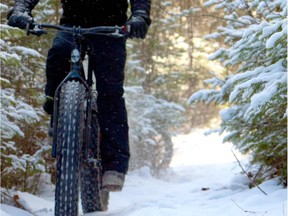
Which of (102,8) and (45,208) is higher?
(102,8)

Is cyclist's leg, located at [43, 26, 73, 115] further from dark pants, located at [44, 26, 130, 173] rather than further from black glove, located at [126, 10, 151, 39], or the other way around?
black glove, located at [126, 10, 151, 39]

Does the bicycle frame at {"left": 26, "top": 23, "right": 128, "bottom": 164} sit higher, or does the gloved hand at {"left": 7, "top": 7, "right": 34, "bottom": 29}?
the gloved hand at {"left": 7, "top": 7, "right": 34, "bottom": 29}

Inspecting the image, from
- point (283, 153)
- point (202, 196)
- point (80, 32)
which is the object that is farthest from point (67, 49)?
point (202, 196)

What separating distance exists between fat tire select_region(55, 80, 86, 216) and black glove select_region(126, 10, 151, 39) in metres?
0.54

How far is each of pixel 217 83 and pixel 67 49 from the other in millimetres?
2080

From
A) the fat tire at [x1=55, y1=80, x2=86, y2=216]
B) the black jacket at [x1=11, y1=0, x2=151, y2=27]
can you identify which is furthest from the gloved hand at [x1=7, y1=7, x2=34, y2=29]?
Answer: the fat tire at [x1=55, y1=80, x2=86, y2=216]

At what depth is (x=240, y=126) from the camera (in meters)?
4.15

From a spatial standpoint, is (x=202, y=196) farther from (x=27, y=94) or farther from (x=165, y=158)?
(x=165, y=158)

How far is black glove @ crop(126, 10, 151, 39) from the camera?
2.97 m

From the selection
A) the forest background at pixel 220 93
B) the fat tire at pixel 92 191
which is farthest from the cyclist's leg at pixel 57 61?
the fat tire at pixel 92 191

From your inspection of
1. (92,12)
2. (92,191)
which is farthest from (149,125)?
(92,12)

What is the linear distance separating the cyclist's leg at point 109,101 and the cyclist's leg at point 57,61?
23 centimetres

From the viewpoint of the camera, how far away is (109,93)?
3395 millimetres

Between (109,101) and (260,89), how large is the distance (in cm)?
108
